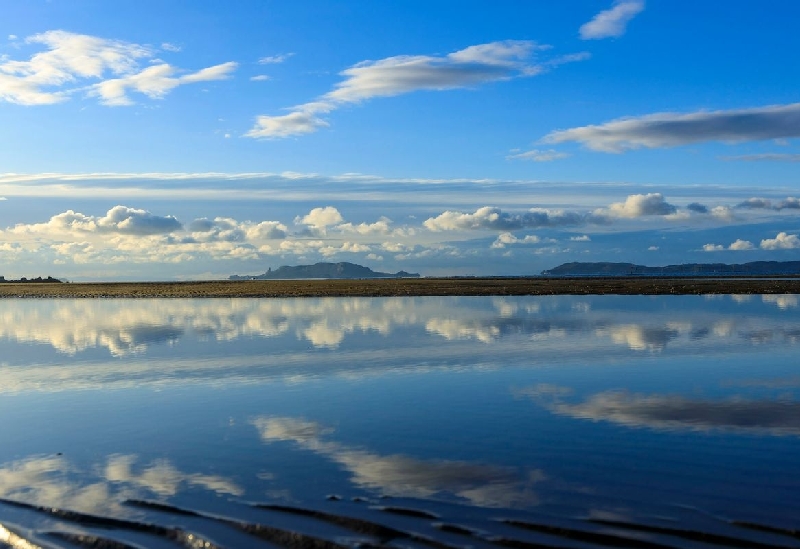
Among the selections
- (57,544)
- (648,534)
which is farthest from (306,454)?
(648,534)

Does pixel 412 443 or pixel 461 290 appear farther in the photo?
pixel 461 290

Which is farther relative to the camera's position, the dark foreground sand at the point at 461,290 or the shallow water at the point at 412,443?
the dark foreground sand at the point at 461,290

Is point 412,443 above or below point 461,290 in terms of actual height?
below

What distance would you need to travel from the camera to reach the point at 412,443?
16375 millimetres

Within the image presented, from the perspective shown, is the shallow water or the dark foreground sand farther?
the dark foreground sand

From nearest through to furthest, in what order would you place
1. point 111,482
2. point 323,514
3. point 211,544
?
point 211,544
point 323,514
point 111,482

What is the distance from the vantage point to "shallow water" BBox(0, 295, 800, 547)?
36.5ft

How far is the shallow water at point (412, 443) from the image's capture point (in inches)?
438

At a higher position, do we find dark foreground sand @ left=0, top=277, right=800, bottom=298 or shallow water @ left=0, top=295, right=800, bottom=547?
dark foreground sand @ left=0, top=277, right=800, bottom=298

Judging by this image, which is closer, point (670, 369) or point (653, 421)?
point (653, 421)

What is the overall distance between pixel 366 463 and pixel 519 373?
12514 mm

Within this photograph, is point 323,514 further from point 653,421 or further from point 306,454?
point 653,421

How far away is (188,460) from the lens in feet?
49.9

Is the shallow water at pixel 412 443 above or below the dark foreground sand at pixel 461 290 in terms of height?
below
